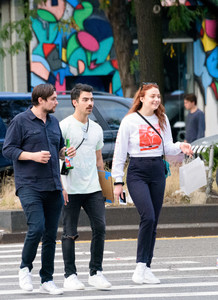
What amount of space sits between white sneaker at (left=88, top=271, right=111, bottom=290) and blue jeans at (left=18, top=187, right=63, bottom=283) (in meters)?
0.42

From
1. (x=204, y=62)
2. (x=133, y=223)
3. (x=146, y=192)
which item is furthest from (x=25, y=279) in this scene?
(x=204, y=62)

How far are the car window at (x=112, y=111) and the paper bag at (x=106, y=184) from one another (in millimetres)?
5757

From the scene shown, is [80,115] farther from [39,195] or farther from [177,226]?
[177,226]

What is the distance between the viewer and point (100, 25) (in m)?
20.2

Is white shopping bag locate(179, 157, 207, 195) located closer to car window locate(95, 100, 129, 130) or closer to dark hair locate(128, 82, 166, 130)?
dark hair locate(128, 82, 166, 130)

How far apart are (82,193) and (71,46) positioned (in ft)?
47.6

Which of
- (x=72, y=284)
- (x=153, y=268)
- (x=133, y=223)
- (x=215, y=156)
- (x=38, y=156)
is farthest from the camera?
(x=215, y=156)

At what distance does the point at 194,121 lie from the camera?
1334cm

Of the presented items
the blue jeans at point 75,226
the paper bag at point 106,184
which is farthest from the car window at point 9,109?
the blue jeans at point 75,226

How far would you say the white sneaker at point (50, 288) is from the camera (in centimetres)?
580

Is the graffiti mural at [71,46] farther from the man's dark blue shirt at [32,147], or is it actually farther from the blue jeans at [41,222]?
the blue jeans at [41,222]

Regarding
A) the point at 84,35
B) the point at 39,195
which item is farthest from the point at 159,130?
the point at 84,35

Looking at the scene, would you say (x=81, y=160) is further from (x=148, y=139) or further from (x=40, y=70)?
(x=40, y=70)

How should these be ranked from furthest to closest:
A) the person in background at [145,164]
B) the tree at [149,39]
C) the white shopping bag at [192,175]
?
the tree at [149,39], the white shopping bag at [192,175], the person in background at [145,164]
